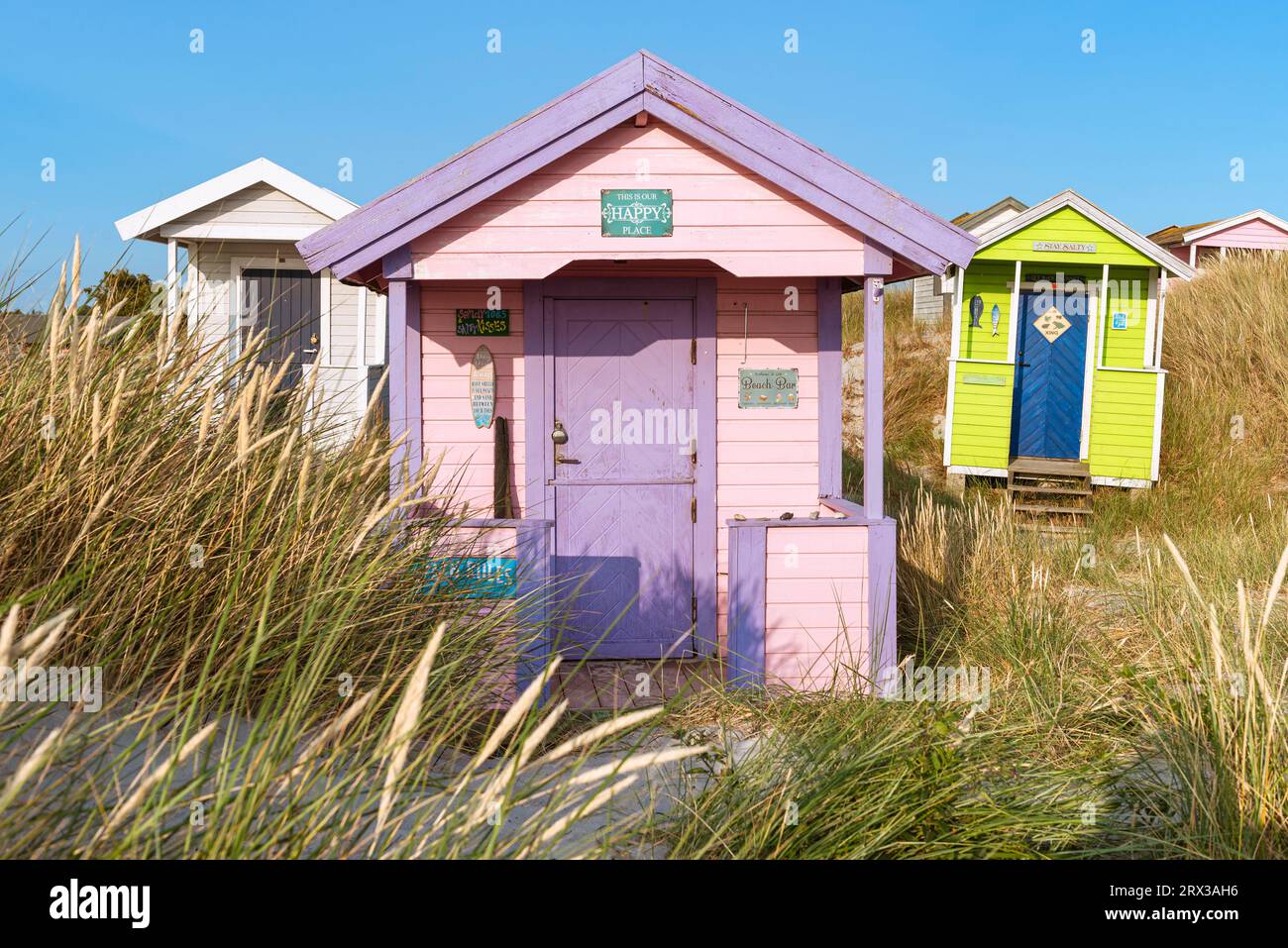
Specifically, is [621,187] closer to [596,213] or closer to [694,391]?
[596,213]

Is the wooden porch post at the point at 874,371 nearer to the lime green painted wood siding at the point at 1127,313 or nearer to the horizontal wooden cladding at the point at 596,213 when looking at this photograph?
the horizontal wooden cladding at the point at 596,213

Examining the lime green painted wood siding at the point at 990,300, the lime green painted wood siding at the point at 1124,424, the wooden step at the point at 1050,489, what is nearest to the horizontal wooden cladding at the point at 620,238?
the wooden step at the point at 1050,489

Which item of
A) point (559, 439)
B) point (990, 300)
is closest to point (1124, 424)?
point (990, 300)

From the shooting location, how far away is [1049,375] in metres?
15.7

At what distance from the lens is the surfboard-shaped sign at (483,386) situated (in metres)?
7.73

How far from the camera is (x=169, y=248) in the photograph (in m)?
15.8

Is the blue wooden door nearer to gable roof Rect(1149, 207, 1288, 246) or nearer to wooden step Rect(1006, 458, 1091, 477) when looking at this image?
wooden step Rect(1006, 458, 1091, 477)

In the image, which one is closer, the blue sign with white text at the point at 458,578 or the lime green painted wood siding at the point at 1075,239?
the blue sign with white text at the point at 458,578

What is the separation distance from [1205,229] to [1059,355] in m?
19.6

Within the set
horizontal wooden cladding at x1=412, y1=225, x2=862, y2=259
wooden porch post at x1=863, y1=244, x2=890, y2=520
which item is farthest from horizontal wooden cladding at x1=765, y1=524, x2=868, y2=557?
horizontal wooden cladding at x1=412, y1=225, x2=862, y2=259

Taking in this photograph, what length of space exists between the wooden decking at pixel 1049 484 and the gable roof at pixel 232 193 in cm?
1012

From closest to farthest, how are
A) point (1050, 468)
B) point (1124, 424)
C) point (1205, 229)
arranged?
1. point (1124, 424)
2. point (1050, 468)
3. point (1205, 229)
